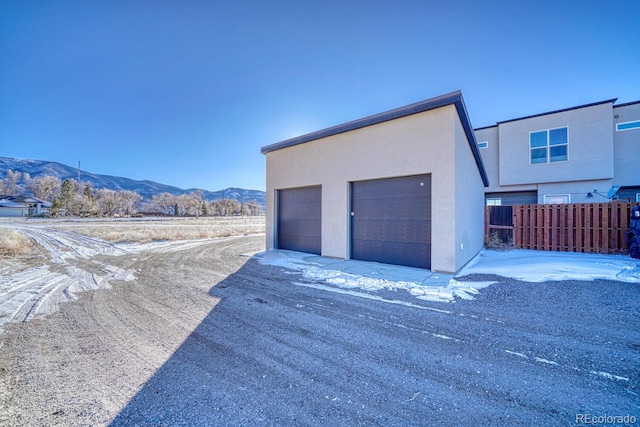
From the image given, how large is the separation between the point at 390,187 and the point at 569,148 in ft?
37.9

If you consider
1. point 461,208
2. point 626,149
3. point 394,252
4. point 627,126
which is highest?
point 627,126

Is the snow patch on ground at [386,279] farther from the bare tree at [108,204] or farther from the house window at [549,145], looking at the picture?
the bare tree at [108,204]

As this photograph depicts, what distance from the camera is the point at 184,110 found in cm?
1539

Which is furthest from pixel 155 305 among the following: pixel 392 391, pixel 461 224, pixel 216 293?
pixel 461 224

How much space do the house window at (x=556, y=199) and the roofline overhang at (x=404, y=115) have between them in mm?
6354

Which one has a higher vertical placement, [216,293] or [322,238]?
[322,238]

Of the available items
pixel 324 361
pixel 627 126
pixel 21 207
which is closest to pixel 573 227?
pixel 627 126

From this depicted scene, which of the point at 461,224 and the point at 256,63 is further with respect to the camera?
the point at 256,63

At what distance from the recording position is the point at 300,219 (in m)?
9.15

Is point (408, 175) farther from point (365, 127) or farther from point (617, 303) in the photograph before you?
point (617, 303)

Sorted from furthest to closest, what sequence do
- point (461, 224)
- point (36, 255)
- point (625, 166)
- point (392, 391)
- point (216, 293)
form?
point (625, 166), point (36, 255), point (461, 224), point (216, 293), point (392, 391)

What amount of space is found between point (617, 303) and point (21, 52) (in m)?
20.8

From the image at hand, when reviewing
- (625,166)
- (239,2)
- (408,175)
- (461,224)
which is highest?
(239,2)

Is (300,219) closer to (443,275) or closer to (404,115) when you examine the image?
(404,115)
